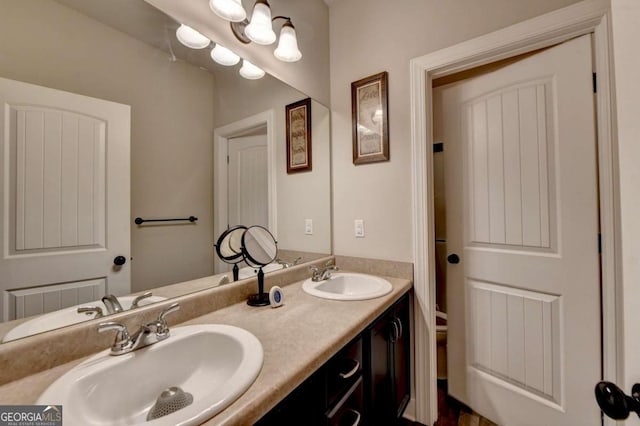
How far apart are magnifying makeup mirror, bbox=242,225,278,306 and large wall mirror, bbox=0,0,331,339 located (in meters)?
0.07

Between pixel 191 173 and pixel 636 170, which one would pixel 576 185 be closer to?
pixel 636 170

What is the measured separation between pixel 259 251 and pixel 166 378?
0.63 metres

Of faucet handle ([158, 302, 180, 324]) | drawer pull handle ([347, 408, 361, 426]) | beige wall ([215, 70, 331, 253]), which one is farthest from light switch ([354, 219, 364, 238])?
Answer: faucet handle ([158, 302, 180, 324])

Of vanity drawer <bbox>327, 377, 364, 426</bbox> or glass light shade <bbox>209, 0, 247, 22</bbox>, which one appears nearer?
vanity drawer <bbox>327, 377, 364, 426</bbox>

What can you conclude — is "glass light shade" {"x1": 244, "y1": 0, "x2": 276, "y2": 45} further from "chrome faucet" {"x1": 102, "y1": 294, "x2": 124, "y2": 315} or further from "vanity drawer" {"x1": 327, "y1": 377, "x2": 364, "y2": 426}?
"vanity drawer" {"x1": 327, "y1": 377, "x2": 364, "y2": 426}

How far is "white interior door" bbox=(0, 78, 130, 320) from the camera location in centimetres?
69

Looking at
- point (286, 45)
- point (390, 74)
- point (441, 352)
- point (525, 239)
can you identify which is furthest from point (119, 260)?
point (441, 352)

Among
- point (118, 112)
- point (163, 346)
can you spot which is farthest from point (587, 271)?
point (118, 112)

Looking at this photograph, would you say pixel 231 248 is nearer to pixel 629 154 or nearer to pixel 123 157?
pixel 123 157

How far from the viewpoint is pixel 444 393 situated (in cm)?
172

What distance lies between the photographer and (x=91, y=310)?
0.79 meters

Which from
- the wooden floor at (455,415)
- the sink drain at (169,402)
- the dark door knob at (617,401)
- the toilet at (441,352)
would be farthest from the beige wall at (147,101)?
the toilet at (441,352)

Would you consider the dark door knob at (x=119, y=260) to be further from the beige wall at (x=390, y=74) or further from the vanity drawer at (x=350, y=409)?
the beige wall at (x=390, y=74)

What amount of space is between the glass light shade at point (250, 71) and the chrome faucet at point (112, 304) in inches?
43.5
